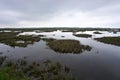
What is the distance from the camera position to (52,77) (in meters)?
15.5

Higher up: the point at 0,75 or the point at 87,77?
the point at 0,75

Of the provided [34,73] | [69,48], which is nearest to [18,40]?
[69,48]

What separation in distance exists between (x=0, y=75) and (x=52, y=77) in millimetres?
5082

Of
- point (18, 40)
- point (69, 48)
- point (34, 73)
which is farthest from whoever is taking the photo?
point (18, 40)

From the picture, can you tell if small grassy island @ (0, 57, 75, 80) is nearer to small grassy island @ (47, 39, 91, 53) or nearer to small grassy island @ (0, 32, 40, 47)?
small grassy island @ (47, 39, 91, 53)

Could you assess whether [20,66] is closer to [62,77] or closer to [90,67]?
[62,77]

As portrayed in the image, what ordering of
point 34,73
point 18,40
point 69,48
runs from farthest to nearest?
point 18,40, point 69,48, point 34,73

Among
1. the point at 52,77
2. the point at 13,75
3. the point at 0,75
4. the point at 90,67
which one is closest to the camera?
the point at 0,75

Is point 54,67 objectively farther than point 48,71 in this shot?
Yes

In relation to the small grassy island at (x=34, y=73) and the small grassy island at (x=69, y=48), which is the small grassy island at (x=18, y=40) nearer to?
the small grassy island at (x=69, y=48)

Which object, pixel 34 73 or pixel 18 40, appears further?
pixel 18 40

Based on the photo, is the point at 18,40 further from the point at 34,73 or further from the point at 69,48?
the point at 34,73

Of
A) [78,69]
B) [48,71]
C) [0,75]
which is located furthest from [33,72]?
[78,69]

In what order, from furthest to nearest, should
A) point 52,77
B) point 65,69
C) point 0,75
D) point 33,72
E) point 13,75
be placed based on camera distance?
point 65,69
point 33,72
point 52,77
point 13,75
point 0,75
